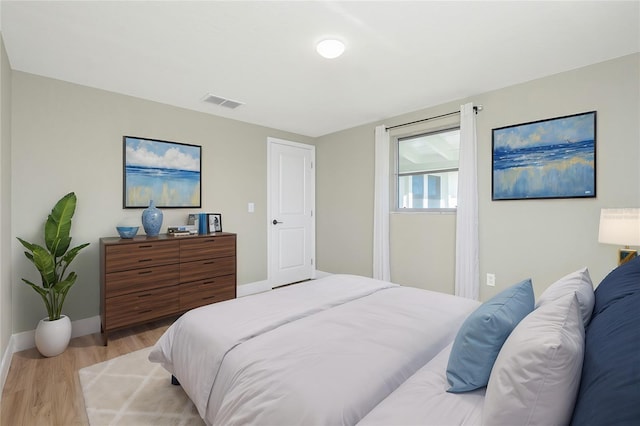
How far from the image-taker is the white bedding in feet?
3.07

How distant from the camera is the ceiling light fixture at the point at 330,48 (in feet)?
7.30

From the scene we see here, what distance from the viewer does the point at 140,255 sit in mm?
2861

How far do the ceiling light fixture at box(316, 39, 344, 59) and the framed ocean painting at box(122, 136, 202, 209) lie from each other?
215 centimetres

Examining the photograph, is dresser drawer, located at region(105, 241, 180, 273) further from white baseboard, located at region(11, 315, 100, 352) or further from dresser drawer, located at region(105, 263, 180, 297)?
white baseboard, located at region(11, 315, 100, 352)

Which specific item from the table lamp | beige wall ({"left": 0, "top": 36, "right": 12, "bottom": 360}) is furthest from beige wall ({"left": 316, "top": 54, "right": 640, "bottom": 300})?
beige wall ({"left": 0, "top": 36, "right": 12, "bottom": 360})

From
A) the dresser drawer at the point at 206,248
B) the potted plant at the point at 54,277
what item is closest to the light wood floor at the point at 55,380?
the potted plant at the point at 54,277

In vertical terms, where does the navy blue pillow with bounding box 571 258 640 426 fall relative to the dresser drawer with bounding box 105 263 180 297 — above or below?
above

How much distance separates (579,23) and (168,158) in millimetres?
3862

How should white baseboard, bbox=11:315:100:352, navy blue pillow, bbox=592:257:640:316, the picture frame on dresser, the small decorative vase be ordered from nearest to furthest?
navy blue pillow, bbox=592:257:640:316, white baseboard, bbox=11:315:100:352, the small decorative vase, the picture frame on dresser

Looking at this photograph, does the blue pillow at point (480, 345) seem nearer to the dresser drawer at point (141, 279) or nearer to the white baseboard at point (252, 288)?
the dresser drawer at point (141, 279)

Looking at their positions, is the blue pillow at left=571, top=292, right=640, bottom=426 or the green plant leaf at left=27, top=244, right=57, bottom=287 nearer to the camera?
the blue pillow at left=571, top=292, right=640, bottom=426

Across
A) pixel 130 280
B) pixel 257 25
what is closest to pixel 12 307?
pixel 130 280

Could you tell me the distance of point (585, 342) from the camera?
90cm

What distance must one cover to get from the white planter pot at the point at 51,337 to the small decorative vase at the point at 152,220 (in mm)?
1031
